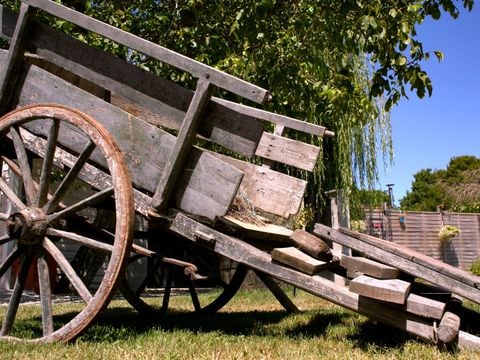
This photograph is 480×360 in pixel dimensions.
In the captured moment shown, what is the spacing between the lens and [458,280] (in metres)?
2.86

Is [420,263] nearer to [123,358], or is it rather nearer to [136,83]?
[123,358]

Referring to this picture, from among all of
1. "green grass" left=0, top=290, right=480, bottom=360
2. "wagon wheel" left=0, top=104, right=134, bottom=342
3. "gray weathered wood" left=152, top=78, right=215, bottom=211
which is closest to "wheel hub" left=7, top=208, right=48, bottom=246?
"wagon wheel" left=0, top=104, right=134, bottom=342

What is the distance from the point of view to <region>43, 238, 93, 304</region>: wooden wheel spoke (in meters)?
2.85

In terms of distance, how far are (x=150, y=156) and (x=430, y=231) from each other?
14268 millimetres

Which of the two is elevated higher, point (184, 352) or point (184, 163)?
point (184, 163)

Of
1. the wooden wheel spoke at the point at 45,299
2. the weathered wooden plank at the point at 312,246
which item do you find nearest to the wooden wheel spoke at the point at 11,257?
the wooden wheel spoke at the point at 45,299

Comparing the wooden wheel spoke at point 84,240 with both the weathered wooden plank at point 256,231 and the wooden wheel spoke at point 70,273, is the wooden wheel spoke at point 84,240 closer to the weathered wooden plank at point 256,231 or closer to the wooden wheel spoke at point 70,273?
the wooden wheel spoke at point 70,273

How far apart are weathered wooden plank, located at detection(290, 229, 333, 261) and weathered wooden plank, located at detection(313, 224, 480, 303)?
1.14ft

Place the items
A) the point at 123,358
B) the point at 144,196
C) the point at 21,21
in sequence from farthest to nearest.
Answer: the point at 21,21
the point at 144,196
the point at 123,358

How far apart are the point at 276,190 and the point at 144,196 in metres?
1.40

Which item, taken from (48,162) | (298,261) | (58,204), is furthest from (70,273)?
(298,261)

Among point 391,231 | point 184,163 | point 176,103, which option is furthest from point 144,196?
point 391,231

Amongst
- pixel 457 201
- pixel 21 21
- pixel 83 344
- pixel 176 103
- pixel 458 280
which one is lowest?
pixel 83 344

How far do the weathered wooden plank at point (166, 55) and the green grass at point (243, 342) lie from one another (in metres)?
1.34
